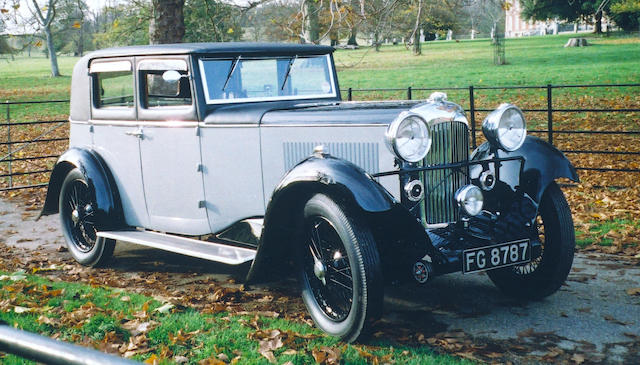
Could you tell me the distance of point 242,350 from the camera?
4.43 m

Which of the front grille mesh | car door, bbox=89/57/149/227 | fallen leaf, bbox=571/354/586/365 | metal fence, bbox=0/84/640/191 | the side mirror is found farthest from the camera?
metal fence, bbox=0/84/640/191

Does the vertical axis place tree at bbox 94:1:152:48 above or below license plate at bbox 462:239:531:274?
above

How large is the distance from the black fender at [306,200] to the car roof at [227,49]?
5.26 feet

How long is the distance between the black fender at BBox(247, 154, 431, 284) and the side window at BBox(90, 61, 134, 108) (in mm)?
2187

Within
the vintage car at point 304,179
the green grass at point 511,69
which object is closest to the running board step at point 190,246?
the vintage car at point 304,179

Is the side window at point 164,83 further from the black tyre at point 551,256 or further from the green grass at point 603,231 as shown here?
the green grass at point 603,231

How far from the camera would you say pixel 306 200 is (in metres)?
4.93

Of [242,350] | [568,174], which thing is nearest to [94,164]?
[242,350]

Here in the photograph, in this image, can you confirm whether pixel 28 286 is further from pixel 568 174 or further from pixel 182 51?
pixel 568 174

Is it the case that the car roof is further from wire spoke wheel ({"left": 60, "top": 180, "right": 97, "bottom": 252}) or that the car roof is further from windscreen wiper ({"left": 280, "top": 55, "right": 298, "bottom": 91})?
wire spoke wheel ({"left": 60, "top": 180, "right": 97, "bottom": 252})

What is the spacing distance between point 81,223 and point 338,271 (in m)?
3.20

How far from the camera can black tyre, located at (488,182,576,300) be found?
5168mm

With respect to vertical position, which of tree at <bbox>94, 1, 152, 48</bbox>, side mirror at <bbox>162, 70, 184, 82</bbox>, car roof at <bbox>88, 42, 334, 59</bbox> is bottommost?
side mirror at <bbox>162, 70, 184, 82</bbox>

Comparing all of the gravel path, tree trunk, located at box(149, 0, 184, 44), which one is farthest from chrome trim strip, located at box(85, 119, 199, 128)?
tree trunk, located at box(149, 0, 184, 44)
